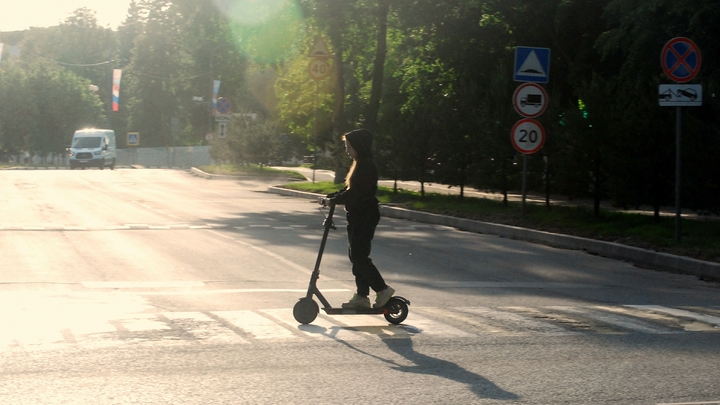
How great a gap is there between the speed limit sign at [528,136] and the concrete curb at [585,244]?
1573 millimetres

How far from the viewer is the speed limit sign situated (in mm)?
18562

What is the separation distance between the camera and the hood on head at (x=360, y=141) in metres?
8.48

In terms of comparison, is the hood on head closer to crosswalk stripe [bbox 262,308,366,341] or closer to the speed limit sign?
crosswalk stripe [bbox 262,308,366,341]

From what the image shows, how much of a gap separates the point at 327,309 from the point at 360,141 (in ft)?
4.89

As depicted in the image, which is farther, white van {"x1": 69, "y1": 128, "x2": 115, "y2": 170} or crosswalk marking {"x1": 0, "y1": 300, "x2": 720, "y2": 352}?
white van {"x1": 69, "y1": 128, "x2": 115, "y2": 170}

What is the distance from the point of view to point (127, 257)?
13430mm

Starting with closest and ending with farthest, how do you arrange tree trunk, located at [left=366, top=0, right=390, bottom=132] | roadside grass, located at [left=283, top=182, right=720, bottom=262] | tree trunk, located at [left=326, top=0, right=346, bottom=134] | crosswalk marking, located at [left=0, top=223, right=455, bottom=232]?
roadside grass, located at [left=283, top=182, right=720, bottom=262] < crosswalk marking, located at [left=0, top=223, right=455, bottom=232] < tree trunk, located at [left=326, top=0, right=346, bottom=134] < tree trunk, located at [left=366, top=0, right=390, bottom=132]

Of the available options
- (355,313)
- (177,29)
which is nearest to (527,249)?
(355,313)

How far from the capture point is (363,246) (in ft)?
28.2

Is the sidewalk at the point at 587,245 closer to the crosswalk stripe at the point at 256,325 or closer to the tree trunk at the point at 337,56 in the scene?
the crosswalk stripe at the point at 256,325

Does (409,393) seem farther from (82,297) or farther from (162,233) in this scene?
(162,233)

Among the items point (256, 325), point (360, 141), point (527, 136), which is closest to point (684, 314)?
point (360, 141)

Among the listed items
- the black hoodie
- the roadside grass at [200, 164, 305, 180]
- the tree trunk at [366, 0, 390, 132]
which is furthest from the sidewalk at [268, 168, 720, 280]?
the roadside grass at [200, 164, 305, 180]

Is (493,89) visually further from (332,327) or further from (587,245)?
(332,327)
